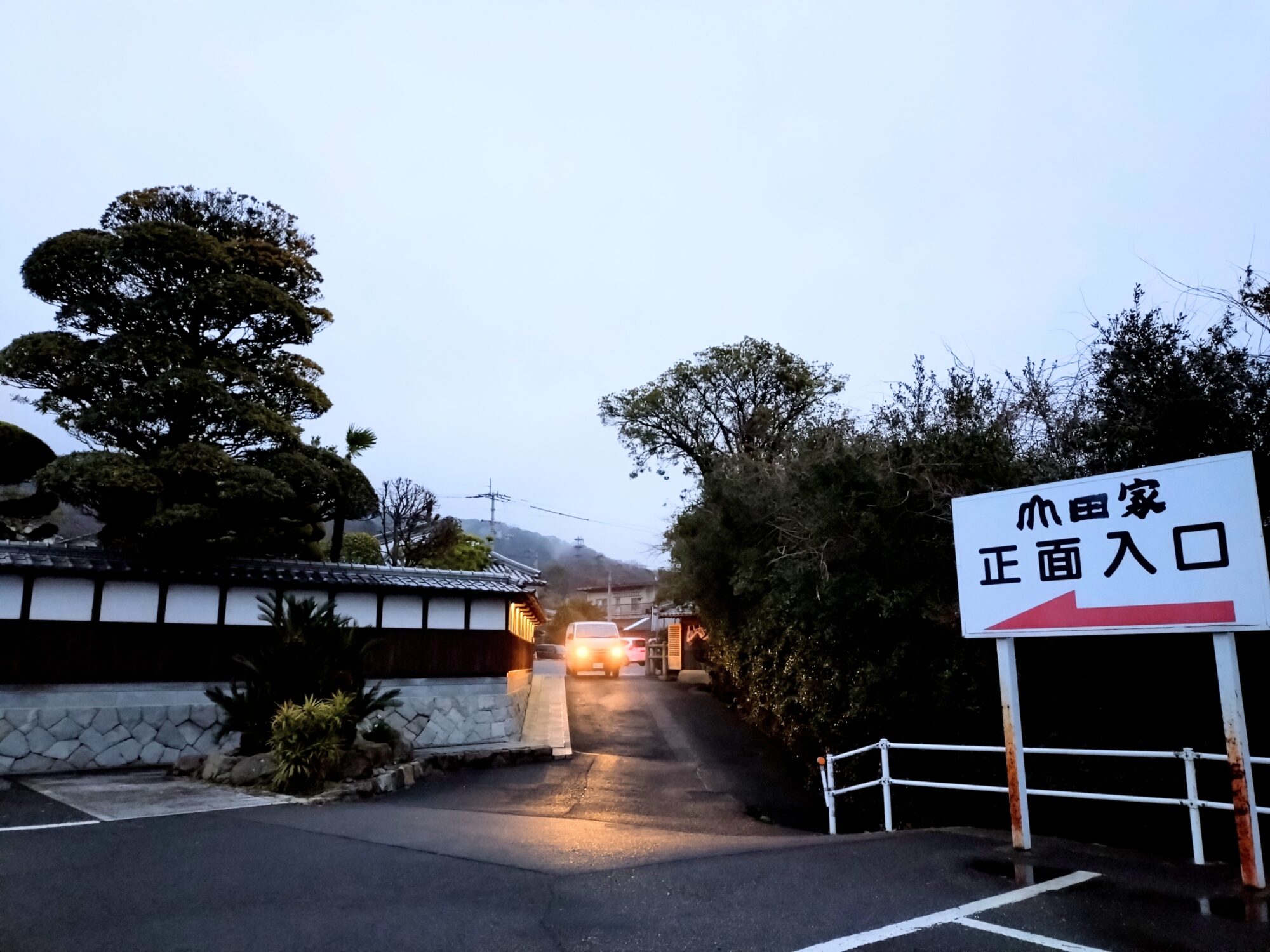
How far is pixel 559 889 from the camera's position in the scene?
16.6ft

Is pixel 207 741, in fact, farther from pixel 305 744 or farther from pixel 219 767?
pixel 305 744

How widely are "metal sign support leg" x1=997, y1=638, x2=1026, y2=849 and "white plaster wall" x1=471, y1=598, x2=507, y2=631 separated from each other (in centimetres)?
1062

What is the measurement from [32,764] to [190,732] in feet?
6.27

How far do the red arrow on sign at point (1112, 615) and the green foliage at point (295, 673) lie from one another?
8083 mm

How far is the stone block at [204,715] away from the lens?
40.7ft

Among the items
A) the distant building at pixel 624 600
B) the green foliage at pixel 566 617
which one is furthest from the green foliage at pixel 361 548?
the distant building at pixel 624 600

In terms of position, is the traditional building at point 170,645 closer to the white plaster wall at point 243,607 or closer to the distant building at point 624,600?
the white plaster wall at point 243,607

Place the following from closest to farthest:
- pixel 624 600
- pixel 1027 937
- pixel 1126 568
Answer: pixel 1027 937, pixel 1126 568, pixel 624 600

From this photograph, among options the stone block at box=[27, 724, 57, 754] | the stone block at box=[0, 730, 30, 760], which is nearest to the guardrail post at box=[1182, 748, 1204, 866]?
the stone block at box=[27, 724, 57, 754]

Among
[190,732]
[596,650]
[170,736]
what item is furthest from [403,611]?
[596,650]

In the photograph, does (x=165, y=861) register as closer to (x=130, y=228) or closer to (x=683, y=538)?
(x=130, y=228)

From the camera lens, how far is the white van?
2811cm

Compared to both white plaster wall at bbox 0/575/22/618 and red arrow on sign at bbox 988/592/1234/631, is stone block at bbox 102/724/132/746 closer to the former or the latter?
white plaster wall at bbox 0/575/22/618

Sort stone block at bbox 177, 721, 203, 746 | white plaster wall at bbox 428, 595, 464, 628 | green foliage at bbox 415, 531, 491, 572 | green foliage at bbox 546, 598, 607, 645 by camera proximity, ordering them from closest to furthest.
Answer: stone block at bbox 177, 721, 203, 746 < white plaster wall at bbox 428, 595, 464, 628 < green foliage at bbox 415, 531, 491, 572 < green foliage at bbox 546, 598, 607, 645
